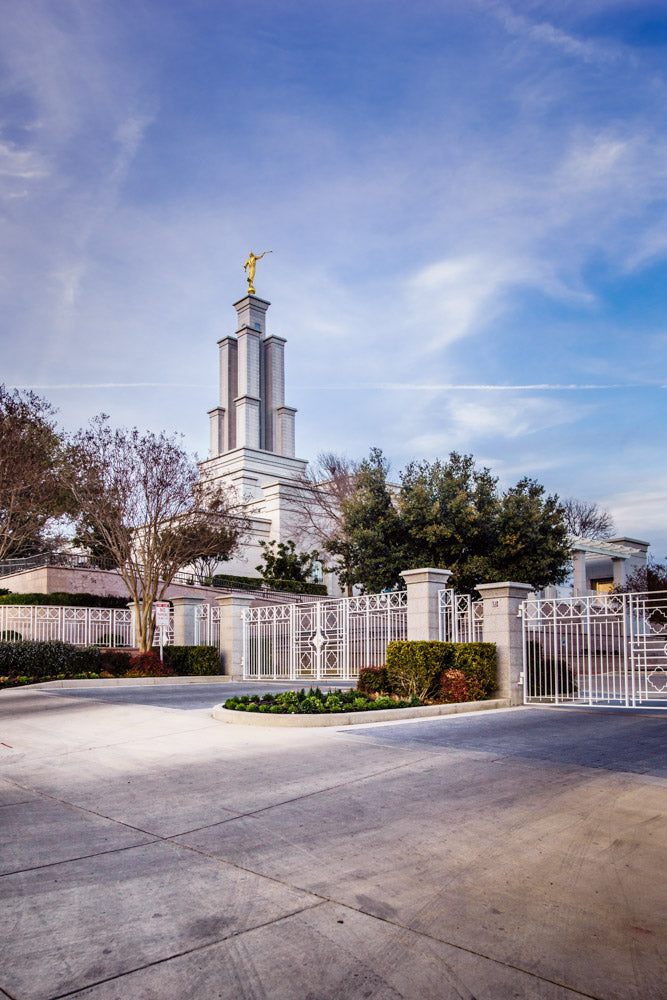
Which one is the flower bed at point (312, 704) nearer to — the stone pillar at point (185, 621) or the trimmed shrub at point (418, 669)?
the trimmed shrub at point (418, 669)

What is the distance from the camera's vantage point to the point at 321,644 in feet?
56.0

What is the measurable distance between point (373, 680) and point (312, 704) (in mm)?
2608

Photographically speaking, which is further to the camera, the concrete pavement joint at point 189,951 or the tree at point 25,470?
the tree at point 25,470

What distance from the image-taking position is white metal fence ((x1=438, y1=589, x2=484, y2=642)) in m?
13.3

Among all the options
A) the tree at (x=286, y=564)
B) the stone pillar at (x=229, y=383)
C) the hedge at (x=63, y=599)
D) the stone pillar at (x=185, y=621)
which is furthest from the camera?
the stone pillar at (x=229, y=383)

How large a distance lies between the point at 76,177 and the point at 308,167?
5.58 metres

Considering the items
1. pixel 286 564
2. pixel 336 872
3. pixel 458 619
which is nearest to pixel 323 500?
pixel 286 564

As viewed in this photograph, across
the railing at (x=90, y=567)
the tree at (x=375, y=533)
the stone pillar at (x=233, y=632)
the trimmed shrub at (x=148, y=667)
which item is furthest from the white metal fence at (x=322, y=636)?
the railing at (x=90, y=567)

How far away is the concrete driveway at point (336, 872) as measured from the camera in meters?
2.89

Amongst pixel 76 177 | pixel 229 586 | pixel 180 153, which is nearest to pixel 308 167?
pixel 180 153

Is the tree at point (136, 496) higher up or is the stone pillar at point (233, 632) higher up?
the tree at point (136, 496)

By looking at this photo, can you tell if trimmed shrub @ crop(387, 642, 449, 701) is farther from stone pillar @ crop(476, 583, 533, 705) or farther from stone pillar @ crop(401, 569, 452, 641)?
stone pillar @ crop(476, 583, 533, 705)

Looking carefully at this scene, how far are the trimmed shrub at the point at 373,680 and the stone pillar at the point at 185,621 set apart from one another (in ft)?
34.3

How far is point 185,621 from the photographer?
21906 mm
